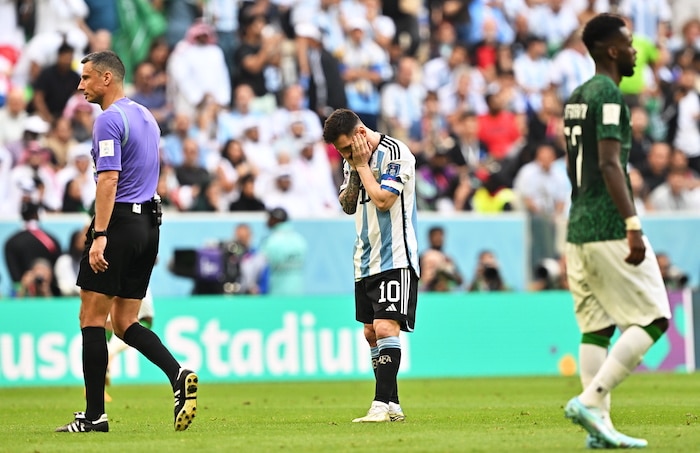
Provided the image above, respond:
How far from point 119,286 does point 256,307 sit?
9756 mm

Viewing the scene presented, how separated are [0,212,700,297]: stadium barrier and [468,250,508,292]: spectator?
513 millimetres

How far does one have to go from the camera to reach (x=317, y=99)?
2459 cm

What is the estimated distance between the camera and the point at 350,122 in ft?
36.2

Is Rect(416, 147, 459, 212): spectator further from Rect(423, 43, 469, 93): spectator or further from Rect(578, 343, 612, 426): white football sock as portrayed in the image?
Rect(578, 343, 612, 426): white football sock

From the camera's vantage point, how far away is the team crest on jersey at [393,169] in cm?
1108

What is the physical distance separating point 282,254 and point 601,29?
12.0 metres

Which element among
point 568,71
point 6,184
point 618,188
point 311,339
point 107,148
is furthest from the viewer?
point 568,71

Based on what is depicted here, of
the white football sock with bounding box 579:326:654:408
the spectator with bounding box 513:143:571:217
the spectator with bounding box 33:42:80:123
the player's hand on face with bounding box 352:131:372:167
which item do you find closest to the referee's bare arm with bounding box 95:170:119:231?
the player's hand on face with bounding box 352:131:372:167

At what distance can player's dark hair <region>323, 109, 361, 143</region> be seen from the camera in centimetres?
1100

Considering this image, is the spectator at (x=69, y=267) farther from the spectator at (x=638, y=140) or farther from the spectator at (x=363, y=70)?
the spectator at (x=638, y=140)

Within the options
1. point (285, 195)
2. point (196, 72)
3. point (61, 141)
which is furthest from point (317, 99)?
point (61, 141)

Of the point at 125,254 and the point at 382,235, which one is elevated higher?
the point at 382,235

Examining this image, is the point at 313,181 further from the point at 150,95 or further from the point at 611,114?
the point at 611,114

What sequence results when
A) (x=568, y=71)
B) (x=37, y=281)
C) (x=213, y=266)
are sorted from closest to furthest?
(x=37, y=281), (x=213, y=266), (x=568, y=71)
